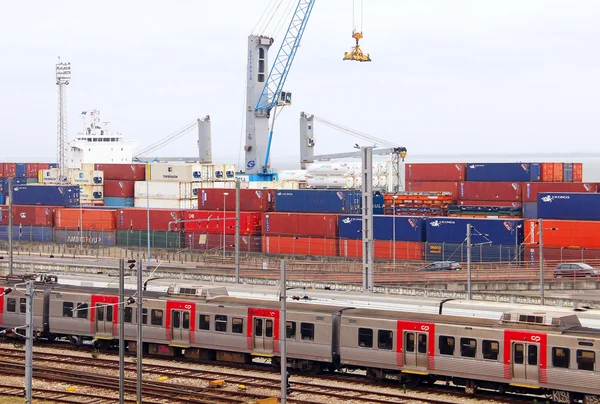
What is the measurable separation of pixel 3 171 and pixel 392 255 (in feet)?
179

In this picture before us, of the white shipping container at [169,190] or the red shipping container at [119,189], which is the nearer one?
the white shipping container at [169,190]

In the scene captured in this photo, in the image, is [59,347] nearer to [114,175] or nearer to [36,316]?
[36,316]

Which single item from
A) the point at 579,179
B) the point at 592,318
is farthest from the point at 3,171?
the point at 592,318

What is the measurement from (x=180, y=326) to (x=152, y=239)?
3670 cm

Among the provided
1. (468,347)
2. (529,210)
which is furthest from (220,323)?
(529,210)

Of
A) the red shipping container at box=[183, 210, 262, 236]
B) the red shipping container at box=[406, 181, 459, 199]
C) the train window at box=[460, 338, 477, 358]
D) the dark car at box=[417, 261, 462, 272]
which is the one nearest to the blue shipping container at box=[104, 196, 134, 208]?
the red shipping container at box=[183, 210, 262, 236]

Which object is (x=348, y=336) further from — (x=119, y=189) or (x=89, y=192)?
(x=89, y=192)

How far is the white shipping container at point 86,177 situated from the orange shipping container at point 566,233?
141ft

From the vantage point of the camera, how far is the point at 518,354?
68.5ft

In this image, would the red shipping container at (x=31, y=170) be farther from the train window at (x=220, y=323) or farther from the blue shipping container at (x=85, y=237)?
the train window at (x=220, y=323)

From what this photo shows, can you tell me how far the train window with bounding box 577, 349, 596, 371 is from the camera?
19.8m

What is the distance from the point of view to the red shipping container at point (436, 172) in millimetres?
60719

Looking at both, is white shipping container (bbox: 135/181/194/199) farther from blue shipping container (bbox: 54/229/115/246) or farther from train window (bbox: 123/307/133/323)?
train window (bbox: 123/307/133/323)

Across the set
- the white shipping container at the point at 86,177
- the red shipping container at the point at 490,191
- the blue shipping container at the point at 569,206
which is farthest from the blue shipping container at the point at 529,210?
the white shipping container at the point at 86,177
